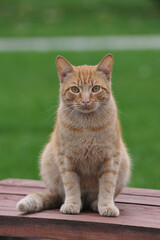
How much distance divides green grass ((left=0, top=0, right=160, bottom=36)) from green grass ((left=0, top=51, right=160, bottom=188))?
494cm

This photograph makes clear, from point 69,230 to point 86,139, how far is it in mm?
616

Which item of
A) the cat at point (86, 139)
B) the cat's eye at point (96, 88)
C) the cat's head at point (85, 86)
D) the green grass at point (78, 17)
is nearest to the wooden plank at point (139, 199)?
the cat at point (86, 139)

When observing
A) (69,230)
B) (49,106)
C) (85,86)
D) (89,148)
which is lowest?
(69,230)

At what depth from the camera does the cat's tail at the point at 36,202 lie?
3.59 m

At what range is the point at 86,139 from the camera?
361 centimetres

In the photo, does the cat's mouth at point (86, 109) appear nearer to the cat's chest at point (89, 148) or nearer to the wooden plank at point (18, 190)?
the cat's chest at point (89, 148)

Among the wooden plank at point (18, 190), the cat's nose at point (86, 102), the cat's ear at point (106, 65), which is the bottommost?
the wooden plank at point (18, 190)

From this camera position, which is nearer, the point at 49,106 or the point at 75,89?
the point at 75,89

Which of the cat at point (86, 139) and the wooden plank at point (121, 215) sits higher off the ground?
the cat at point (86, 139)

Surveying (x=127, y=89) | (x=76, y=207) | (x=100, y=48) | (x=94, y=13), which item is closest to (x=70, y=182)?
(x=76, y=207)

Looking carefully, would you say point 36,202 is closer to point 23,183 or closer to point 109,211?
point 109,211

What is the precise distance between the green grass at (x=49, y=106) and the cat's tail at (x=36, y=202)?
0.67 metres

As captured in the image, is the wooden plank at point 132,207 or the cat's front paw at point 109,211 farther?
the wooden plank at point 132,207

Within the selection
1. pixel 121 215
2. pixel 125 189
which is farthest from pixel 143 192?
pixel 121 215
